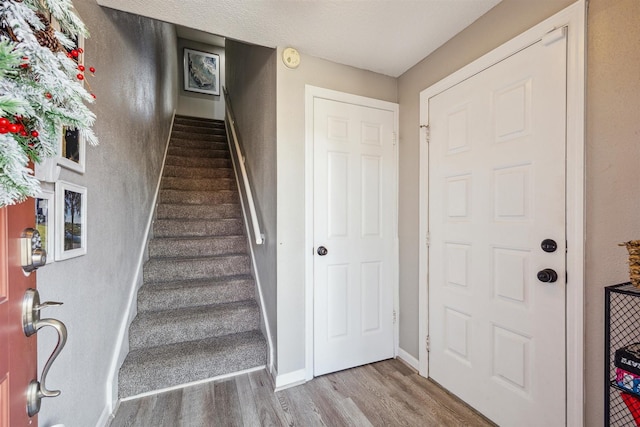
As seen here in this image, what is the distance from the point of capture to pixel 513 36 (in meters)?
1.44

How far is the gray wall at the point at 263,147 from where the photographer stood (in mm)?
1991

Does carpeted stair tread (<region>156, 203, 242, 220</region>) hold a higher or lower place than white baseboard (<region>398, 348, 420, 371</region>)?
higher

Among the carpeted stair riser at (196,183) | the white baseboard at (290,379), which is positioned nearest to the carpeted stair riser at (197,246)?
the carpeted stair riser at (196,183)

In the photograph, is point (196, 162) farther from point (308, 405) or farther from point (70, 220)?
point (308, 405)

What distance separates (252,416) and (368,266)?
1.25m

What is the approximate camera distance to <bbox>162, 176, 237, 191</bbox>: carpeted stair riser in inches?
129

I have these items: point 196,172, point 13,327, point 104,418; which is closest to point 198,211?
point 196,172

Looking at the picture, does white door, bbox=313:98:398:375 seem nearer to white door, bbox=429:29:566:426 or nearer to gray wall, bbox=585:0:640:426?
white door, bbox=429:29:566:426

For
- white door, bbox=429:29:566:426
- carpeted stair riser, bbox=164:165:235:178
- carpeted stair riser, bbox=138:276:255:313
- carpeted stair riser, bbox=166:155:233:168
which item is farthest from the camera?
carpeted stair riser, bbox=166:155:233:168

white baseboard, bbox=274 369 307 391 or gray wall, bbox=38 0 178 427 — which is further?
white baseboard, bbox=274 369 307 391

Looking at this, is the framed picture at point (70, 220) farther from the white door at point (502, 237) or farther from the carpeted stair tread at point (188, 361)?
the white door at point (502, 237)

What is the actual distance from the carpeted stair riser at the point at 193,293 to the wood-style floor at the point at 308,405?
655 mm

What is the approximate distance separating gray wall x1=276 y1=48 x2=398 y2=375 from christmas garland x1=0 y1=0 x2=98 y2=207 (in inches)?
54.0

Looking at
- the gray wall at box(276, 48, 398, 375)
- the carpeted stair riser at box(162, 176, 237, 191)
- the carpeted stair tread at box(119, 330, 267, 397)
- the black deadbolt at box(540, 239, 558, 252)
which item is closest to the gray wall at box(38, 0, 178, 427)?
the carpeted stair tread at box(119, 330, 267, 397)
